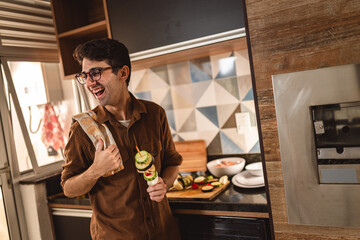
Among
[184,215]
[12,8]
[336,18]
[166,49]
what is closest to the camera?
[336,18]

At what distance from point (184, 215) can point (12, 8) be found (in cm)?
202

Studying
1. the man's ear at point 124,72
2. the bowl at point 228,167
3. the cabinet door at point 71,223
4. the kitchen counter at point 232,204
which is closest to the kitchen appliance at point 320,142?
the kitchen counter at point 232,204

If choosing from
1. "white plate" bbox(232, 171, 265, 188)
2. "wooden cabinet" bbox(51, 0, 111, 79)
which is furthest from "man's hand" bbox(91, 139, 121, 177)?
"wooden cabinet" bbox(51, 0, 111, 79)

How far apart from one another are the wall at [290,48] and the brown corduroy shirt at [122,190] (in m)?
0.58

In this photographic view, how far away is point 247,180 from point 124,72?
917mm

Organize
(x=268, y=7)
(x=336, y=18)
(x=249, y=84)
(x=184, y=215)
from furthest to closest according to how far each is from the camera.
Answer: (x=249, y=84) → (x=184, y=215) → (x=268, y=7) → (x=336, y=18)

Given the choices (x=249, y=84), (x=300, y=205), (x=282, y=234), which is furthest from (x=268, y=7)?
(x=249, y=84)

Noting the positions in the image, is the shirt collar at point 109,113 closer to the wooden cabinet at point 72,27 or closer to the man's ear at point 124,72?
the man's ear at point 124,72

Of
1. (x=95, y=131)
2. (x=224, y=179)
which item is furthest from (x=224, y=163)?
(x=95, y=131)

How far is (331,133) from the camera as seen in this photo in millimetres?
1144

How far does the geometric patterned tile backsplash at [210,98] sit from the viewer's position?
2221 mm

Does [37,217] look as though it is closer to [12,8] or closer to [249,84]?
[12,8]

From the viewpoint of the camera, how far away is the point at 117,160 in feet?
4.52

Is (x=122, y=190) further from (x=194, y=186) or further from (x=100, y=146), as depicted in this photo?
(x=194, y=186)
